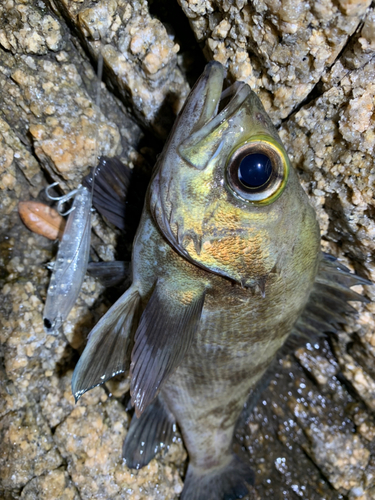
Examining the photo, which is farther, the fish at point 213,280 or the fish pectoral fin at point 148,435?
the fish pectoral fin at point 148,435

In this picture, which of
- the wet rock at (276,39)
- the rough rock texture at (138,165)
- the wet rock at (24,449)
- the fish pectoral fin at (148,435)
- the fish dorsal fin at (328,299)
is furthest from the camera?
the fish pectoral fin at (148,435)

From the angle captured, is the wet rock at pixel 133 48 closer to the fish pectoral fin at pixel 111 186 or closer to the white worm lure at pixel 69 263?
the fish pectoral fin at pixel 111 186

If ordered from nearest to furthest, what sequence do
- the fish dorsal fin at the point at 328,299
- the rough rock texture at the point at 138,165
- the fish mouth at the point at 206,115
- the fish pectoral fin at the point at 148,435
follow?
the fish mouth at the point at 206,115, the rough rock texture at the point at 138,165, the fish dorsal fin at the point at 328,299, the fish pectoral fin at the point at 148,435

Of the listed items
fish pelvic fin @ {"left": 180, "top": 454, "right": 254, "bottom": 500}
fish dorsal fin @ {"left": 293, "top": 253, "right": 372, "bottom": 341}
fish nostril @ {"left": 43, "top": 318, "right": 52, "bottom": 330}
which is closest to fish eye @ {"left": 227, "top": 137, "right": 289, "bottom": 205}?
fish dorsal fin @ {"left": 293, "top": 253, "right": 372, "bottom": 341}

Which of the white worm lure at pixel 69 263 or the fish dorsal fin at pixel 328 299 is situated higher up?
the fish dorsal fin at pixel 328 299

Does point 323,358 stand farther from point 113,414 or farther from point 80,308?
point 80,308

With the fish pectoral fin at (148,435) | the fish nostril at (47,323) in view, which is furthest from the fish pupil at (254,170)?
the fish pectoral fin at (148,435)

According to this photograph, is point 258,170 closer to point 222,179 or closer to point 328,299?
point 222,179
